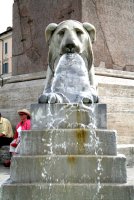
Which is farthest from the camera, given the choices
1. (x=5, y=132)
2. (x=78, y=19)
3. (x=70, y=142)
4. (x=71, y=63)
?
(x=78, y=19)

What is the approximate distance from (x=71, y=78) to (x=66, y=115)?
81cm

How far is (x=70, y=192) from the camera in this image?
491cm

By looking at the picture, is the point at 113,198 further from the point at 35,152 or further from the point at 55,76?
the point at 55,76

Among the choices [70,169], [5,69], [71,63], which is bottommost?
[70,169]

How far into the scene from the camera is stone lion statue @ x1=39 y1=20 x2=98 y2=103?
19.7 ft

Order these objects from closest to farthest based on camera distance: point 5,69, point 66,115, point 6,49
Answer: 1. point 66,115
2. point 5,69
3. point 6,49

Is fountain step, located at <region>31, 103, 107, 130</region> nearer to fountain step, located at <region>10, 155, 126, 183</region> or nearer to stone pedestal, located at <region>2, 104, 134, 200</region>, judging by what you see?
stone pedestal, located at <region>2, 104, 134, 200</region>

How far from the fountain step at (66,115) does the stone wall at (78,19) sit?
448 centimetres

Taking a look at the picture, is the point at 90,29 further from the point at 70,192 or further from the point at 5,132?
the point at 5,132

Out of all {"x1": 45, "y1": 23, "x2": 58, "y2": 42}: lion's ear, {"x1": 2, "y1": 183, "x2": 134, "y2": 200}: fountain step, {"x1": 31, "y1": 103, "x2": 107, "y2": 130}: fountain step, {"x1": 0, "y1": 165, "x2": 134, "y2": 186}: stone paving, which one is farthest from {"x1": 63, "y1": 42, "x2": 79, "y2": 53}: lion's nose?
{"x1": 2, "y1": 183, "x2": 134, "y2": 200}: fountain step

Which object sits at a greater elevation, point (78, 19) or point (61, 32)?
point (78, 19)

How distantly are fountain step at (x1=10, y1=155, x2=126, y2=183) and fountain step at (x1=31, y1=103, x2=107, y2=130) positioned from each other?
51 centimetres

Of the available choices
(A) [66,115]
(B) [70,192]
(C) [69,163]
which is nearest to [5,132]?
(A) [66,115]

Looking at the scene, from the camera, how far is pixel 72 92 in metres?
6.02
